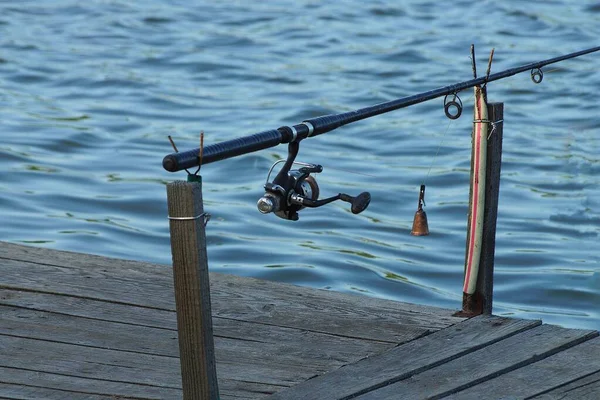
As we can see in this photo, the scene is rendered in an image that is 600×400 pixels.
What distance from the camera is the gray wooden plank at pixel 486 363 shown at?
11.5ft

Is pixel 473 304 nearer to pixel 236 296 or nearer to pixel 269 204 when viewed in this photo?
pixel 236 296

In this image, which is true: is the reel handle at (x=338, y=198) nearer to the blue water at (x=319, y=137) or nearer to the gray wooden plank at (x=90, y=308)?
the gray wooden plank at (x=90, y=308)

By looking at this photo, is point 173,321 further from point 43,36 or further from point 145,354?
point 43,36

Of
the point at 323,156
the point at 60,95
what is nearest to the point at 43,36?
the point at 60,95

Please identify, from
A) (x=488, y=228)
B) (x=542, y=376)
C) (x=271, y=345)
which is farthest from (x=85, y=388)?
(x=488, y=228)

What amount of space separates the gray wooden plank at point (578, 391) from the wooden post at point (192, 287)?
1.05m

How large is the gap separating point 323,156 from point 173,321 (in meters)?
5.76

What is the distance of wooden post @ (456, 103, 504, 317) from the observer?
4.09 meters

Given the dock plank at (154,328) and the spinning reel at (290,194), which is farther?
the dock plank at (154,328)

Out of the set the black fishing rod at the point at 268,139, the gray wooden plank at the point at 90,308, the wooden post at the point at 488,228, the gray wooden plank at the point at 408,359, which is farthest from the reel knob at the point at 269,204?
the wooden post at the point at 488,228

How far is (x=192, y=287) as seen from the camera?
9.36 feet

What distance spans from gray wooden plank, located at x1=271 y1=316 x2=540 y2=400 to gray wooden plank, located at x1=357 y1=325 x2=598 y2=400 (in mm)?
32

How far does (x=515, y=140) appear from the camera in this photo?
10602mm

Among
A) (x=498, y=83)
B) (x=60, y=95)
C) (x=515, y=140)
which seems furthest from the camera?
(x=498, y=83)
